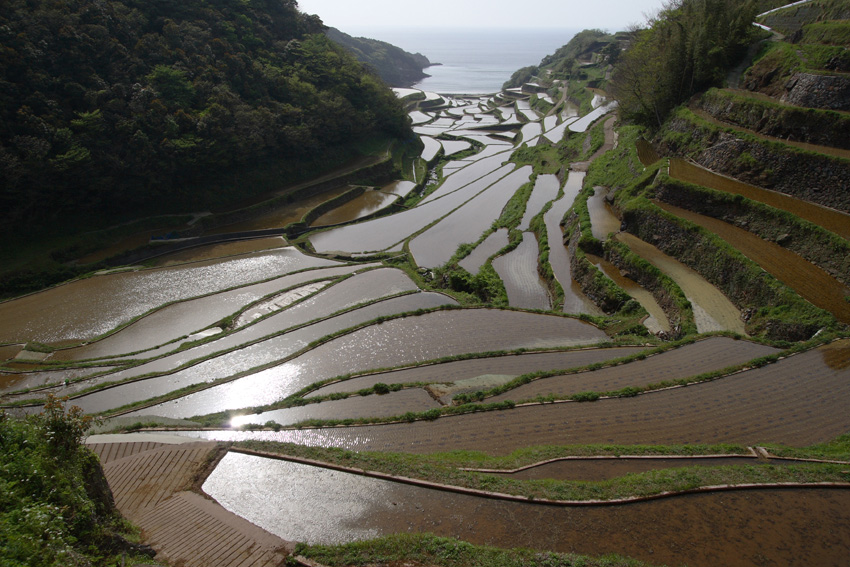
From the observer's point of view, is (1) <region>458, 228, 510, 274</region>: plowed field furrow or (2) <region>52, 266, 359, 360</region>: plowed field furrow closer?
(2) <region>52, 266, 359, 360</region>: plowed field furrow

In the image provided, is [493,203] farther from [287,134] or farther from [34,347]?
[34,347]

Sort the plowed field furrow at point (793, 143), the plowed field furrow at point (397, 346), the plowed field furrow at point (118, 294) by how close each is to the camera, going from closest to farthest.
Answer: the plowed field furrow at point (397, 346) < the plowed field furrow at point (793, 143) < the plowed field furrow at point (118, 294)

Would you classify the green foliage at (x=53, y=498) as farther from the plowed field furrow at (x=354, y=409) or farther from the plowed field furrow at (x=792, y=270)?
the plowed field furrow at (x=792, y=270)

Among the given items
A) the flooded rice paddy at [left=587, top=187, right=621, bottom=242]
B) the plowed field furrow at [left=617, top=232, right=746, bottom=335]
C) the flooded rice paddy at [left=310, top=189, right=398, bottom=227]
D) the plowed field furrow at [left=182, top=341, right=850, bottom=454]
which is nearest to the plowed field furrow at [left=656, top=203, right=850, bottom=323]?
the plowed field furrow at [left=617, top=232, right=746, bottom=335]

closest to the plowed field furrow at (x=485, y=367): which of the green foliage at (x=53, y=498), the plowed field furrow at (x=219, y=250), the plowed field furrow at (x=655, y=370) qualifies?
the plowed field furrow at (x=655, y=370)

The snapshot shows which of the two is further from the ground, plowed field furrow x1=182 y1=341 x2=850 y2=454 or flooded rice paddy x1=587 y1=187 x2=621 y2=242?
flooded rice paddy x1=587 y1=187 x2=621 y2=242

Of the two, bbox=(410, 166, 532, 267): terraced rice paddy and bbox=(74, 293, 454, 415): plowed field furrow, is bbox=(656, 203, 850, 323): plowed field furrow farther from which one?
bbox=(410, 166, 532, 267): terraced rice paddy

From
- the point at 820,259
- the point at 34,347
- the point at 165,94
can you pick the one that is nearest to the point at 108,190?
the point at 165,94
